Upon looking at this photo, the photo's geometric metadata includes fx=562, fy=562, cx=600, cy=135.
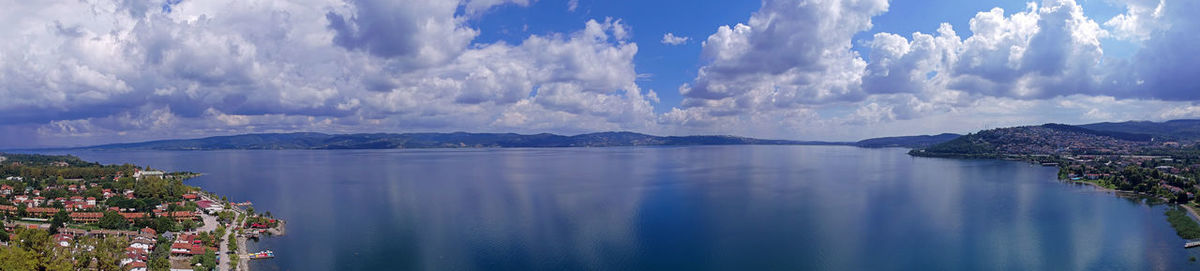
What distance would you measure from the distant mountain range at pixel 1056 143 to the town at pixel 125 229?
9673cm

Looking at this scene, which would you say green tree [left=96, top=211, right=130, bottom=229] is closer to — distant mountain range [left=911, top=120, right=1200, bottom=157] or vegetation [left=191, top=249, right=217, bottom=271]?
vegetation [left=191, top=249, right=217, bottom=271]

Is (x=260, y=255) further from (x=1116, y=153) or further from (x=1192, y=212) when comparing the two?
(x=1116, y=153)

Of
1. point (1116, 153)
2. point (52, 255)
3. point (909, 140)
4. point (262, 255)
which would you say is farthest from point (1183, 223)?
point (909, 140)

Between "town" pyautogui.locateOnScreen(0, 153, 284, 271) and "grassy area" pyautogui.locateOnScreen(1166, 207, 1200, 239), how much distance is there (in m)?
36.2

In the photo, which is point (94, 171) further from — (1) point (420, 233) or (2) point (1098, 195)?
(2) point (1098, 195)

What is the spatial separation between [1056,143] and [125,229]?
4676 inches

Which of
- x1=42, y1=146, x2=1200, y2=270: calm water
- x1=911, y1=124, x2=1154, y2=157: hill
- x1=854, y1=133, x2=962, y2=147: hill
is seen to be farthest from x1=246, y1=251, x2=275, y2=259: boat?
x1=854, y1=133, x2=962, y2=147: hill

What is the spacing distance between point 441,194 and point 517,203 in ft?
28.4

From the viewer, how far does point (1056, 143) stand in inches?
3681

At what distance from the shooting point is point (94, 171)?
1922 inches

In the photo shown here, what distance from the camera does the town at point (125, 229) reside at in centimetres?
1766

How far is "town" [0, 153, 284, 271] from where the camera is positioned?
17656 mm

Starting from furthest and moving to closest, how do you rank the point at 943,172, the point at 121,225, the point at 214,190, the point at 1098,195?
the point at 943,172 < the point at 214,190 < the point at 1098,195 < the point at 121,225

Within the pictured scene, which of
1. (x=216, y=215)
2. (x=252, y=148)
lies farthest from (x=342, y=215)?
(x=252, y=148)
